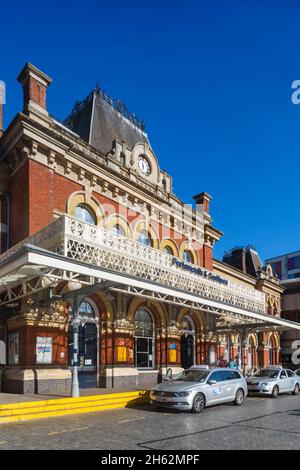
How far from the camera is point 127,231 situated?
72.7 ft

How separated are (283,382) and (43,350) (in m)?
10.5

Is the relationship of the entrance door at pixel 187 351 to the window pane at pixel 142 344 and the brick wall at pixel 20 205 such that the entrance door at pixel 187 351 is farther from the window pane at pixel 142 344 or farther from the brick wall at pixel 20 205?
the brick wall at pixel 20 205

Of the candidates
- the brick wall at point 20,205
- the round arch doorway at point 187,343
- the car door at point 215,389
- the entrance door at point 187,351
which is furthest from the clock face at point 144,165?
the car door at point 215,389

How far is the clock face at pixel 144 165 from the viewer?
24.8 meters

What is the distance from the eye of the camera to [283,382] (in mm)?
20125

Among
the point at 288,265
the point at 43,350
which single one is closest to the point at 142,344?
the point at 43,350

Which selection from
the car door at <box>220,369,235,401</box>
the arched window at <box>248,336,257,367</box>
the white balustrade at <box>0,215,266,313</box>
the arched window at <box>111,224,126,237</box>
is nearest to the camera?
the white balustrade at <box>0,215,266,313</box>

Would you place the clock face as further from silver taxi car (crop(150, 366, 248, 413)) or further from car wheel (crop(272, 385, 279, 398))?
car wheel (crop(272, 385, 279, 398))

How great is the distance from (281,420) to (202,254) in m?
16.2

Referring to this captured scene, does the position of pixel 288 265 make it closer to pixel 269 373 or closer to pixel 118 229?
pixel 269 373

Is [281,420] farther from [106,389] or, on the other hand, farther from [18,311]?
[18,311]

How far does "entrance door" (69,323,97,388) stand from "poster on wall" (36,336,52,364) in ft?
7.64

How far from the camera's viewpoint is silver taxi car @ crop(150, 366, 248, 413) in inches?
542

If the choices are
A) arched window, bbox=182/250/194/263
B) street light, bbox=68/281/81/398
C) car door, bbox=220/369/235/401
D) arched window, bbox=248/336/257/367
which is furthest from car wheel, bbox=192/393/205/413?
arched window, bbox=248/336/257/367
